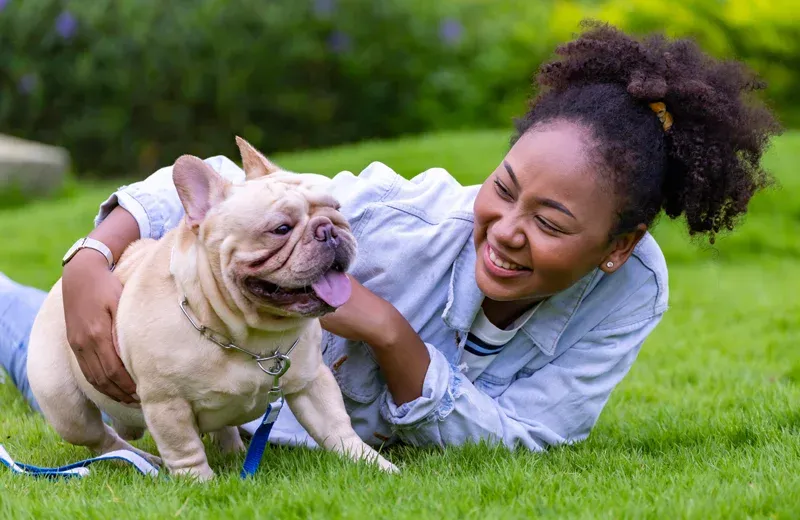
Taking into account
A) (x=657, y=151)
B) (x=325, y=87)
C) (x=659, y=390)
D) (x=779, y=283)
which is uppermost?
(x=657, y=151)

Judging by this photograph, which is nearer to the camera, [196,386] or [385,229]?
[196,386]

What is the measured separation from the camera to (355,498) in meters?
2.59

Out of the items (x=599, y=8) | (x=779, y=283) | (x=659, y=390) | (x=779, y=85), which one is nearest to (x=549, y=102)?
(x=659, y=390)

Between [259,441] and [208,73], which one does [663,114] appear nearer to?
[259,441]

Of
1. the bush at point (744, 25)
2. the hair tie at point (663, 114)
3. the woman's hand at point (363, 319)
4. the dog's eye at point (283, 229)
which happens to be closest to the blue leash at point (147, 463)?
the woman's hand at point (363, 319)

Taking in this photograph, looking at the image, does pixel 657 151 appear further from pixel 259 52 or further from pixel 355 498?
pixel 259 52

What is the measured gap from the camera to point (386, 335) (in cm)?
307

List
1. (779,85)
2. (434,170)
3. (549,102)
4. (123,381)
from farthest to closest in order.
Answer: (779,85), (434,170), (549,102), (123,381)

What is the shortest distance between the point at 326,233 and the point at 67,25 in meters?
9.79

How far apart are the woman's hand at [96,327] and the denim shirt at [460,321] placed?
0.35 meters

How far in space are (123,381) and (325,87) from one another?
9.51 metres

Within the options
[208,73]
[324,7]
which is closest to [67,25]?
[208,73]

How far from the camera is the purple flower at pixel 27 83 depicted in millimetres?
11547

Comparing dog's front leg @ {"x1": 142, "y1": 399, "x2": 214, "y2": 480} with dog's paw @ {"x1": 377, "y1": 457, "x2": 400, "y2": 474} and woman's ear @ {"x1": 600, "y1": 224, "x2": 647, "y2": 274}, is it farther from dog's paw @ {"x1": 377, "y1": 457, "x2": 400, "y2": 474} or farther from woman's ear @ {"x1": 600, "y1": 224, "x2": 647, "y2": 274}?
woman's ear @ {"x1": 600, "y1": 224, "x2": 647, "y2": 274}
